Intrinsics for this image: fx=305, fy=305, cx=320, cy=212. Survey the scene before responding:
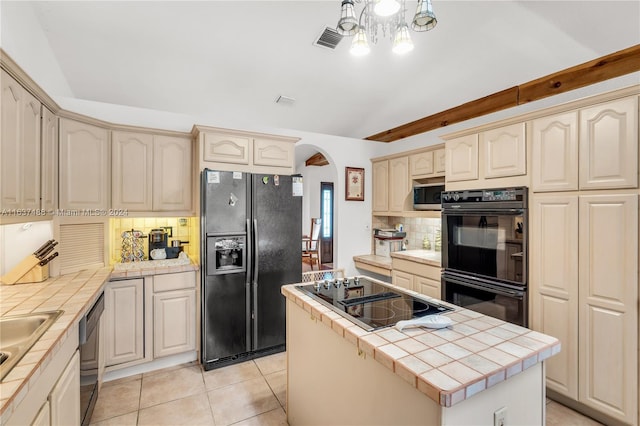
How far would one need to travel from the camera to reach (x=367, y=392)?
127 centimetres

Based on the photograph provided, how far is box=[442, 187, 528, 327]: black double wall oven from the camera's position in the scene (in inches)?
93.4

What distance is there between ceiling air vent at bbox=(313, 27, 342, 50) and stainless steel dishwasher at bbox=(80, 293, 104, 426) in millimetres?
2757

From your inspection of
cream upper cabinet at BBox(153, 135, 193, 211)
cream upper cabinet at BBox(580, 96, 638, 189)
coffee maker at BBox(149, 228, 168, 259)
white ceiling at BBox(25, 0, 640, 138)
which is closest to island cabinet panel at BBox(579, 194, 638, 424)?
cream upper cabinet at BBox(580, 96, 638, 189)

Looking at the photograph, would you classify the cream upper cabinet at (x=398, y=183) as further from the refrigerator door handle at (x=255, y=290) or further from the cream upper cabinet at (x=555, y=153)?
the refrigerator door handle at (x=255, y=290)

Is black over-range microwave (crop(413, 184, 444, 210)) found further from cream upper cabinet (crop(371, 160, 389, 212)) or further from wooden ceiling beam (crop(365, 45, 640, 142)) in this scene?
wooden ceiling beam (crop(365, 45, 640, 142))

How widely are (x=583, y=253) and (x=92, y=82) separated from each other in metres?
4.23

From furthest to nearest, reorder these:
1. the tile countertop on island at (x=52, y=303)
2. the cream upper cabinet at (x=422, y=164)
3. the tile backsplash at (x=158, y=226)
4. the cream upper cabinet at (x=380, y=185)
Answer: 1. the cream upper cabinet at (x=380, y=185)
2. the cream upper cabinet at (x=422, y=164)
3. the tile backsplash at (x=158, y=226)
4. the tile countertop on island at (x=52, y=303)

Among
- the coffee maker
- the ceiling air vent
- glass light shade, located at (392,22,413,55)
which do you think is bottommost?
the coffee maker

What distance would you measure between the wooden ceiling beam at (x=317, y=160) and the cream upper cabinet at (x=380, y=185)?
2.74 meters

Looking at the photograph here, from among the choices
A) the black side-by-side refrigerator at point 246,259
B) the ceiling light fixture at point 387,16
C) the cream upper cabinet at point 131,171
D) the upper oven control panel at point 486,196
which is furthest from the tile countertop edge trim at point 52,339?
the upper oven control panel at point 486,196

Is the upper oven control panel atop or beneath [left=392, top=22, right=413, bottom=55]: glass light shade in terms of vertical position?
beneath

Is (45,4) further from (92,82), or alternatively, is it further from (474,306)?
(474,306)

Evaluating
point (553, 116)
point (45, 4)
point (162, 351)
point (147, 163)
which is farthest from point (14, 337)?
point (553, 116)

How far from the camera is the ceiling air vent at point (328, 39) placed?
268 cm
